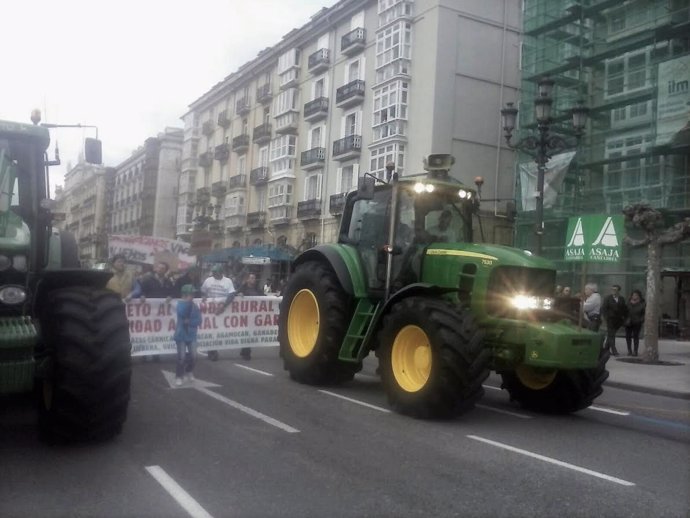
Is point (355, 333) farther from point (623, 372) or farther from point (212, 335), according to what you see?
point (623, 372)

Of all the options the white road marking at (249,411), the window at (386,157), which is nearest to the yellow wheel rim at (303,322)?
the white road marking at (249,411)

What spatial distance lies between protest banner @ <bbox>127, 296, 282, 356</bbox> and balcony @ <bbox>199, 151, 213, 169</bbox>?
43811 millimetres

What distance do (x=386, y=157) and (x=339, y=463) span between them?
27878 millimetres

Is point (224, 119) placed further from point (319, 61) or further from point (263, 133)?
point (319, 61)

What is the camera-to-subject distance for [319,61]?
39.3 meters

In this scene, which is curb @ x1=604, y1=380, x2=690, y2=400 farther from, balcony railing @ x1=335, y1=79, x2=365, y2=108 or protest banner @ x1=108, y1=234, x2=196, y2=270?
balcony railing @ x1=335, y1=79, x2=365, y2=108

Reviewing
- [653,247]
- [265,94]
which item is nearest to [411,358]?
[653,247]

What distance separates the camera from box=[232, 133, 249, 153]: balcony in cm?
4869

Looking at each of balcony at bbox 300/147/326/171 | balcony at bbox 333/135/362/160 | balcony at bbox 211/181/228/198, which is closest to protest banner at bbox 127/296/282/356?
balcony at bbox 333/135/362/160

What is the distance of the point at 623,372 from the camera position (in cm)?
1357

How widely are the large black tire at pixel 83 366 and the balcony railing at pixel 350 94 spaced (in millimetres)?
31121

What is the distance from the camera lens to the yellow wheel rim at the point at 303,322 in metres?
10.2

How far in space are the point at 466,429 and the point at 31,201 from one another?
15.7ft

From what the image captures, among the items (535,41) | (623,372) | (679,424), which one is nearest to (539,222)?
(623,372)
